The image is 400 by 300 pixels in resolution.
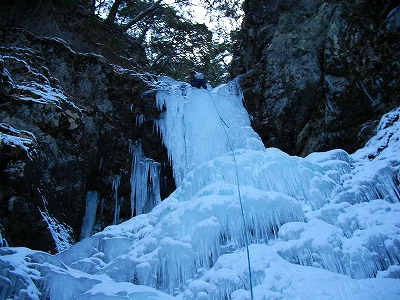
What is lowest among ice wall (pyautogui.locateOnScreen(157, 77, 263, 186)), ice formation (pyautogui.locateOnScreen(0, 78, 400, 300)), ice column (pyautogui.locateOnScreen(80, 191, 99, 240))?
ice formation (pyautogui.locateOnScreen(0, 78, 400, 300))

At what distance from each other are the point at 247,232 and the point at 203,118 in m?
4.40

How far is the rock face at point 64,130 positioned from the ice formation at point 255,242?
1.50 m

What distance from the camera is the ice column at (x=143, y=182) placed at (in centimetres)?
788

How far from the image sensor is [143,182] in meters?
8.20

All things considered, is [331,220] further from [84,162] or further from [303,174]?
[84,162]

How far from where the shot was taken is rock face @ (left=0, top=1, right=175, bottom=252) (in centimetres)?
534

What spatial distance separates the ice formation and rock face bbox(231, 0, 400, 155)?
1313 millimetres

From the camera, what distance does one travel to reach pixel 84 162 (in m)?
7.08

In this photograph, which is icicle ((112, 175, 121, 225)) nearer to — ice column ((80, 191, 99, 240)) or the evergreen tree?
ice column ((80, 191, 99, 240))

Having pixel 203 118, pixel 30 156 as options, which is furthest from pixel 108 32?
pixel 30 156

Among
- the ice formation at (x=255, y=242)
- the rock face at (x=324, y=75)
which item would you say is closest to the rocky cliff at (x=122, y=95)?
the rock face at (x=324, y=75)

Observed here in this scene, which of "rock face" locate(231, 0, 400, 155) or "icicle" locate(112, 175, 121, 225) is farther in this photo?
"icicle" locate(112, 175, 121, 225)

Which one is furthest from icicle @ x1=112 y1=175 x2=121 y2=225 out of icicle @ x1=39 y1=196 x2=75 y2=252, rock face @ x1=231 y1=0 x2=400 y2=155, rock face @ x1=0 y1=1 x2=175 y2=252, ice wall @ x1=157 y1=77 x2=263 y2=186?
rock face @ x1=231 y1=0 x2=400 y2=155

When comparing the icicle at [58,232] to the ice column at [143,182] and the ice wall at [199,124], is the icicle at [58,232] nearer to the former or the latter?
the ice column at [143,182]
